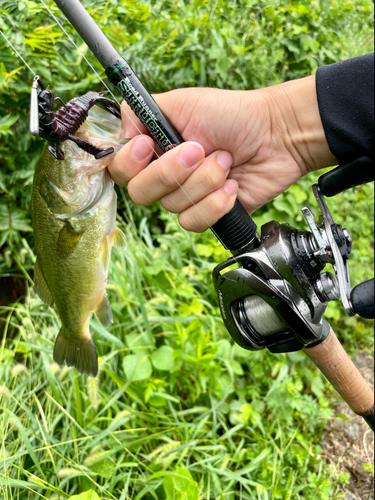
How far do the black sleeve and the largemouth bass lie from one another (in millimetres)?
682

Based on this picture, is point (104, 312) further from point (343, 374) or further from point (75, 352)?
point (343, 374)

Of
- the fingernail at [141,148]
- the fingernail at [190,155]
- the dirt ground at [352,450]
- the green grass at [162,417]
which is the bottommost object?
the dirt ground at [352,450]

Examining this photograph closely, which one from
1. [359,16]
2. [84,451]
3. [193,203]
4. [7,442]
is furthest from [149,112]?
[359,16]

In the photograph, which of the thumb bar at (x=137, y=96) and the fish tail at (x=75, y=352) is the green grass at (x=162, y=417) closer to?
the fish tail at (x=75, y=352)

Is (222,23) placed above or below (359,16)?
above

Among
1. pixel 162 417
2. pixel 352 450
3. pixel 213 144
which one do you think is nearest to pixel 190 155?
pixel 213 144

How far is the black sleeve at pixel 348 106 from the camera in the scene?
3.99ft

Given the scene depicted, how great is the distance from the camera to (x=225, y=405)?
2.17 metres

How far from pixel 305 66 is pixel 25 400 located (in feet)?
10.9

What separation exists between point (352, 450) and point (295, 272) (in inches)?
67.7

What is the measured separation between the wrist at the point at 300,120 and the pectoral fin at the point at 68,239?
84cm

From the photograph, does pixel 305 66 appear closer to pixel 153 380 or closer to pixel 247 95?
pixel 247 95

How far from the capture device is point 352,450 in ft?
7.66

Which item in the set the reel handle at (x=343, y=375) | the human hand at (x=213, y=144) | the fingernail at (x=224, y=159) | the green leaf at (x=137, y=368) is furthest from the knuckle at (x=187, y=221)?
the green leaf at (x=137, y=368)
